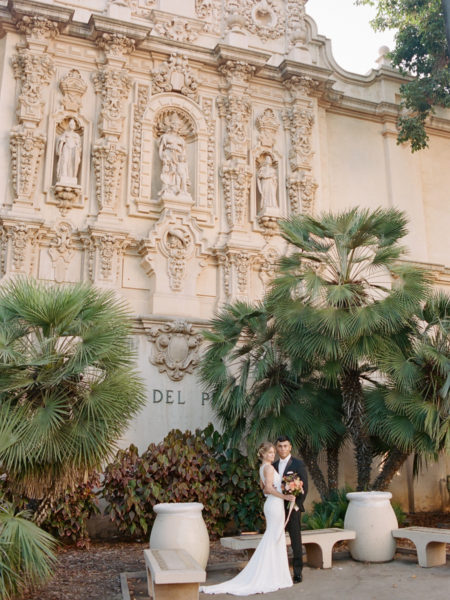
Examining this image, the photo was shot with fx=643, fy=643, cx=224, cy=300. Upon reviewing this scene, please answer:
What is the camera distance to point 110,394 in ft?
27.8

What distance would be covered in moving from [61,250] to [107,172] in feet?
6.91

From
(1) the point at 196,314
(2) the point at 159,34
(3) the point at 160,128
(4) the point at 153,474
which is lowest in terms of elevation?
(4) the point at 153,474

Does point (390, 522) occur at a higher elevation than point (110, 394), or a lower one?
lower

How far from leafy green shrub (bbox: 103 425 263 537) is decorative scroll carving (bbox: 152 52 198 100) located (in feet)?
27.7

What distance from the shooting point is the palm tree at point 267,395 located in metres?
11.8

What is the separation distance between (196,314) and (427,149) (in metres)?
9.25

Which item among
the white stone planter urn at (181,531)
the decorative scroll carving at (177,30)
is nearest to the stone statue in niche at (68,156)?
the decorative scroll carving at (177,30)

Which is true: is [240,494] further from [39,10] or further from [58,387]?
[39,10]

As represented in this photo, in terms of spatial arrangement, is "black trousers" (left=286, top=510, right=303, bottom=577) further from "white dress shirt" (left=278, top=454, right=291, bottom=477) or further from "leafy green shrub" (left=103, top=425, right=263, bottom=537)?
"leafy green shrub" (left=103, top=425, right=263, bottom=537)

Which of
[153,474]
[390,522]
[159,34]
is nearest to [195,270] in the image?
[153,474]

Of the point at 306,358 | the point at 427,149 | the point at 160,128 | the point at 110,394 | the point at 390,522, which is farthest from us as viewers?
the point at 427,149

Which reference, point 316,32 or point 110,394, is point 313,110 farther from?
point 110,394

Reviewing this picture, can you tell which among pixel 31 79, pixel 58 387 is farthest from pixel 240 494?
pixel 31 79

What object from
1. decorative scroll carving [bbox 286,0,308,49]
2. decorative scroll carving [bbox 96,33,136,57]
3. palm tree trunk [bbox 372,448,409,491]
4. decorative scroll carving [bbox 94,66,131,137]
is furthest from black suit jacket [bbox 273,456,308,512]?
decorative scroll carving [bbox 286,0,308,49]
